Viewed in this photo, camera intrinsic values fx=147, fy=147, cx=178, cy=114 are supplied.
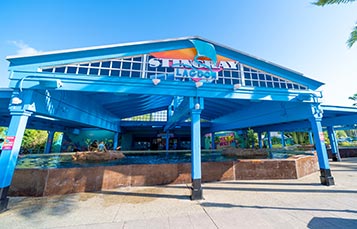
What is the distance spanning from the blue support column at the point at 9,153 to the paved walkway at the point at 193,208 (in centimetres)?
59

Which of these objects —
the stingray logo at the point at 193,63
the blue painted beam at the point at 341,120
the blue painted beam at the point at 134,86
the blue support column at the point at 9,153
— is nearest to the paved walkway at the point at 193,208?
the blue support column at the point at 9,153

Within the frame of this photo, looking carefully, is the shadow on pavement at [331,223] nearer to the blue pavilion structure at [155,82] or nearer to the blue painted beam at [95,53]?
the blue pavilion structure at [155,82]

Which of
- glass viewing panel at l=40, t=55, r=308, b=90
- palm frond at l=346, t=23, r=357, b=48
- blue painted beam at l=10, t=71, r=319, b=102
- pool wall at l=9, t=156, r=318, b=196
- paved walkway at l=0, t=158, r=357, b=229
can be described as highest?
palm frond at l=346, t=23, r=357, b=48

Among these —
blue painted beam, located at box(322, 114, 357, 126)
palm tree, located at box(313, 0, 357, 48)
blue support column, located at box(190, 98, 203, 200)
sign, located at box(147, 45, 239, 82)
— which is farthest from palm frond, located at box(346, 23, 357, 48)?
blue painted beam, located at box(322, 114, 357, 126)

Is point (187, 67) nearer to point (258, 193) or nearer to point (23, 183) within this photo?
point (258, 193)

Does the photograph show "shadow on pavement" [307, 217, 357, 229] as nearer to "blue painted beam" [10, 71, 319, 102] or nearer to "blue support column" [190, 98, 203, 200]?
"blue support column" [190, 98, 203, 200]

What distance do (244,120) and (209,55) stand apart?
8520 mm

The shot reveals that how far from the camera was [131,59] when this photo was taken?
652 centimetres

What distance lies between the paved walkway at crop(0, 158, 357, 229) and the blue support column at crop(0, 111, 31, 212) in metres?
0.59

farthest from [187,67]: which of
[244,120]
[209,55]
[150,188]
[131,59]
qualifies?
[244,120]

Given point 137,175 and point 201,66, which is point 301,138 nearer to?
point 201,66

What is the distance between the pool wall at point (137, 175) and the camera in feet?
17.6

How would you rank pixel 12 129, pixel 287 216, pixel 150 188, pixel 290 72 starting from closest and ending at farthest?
pixel 287 216
pixel 12 129
pixel 150 188
pixel 290 72

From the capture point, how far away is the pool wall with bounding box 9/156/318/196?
17.6ft
